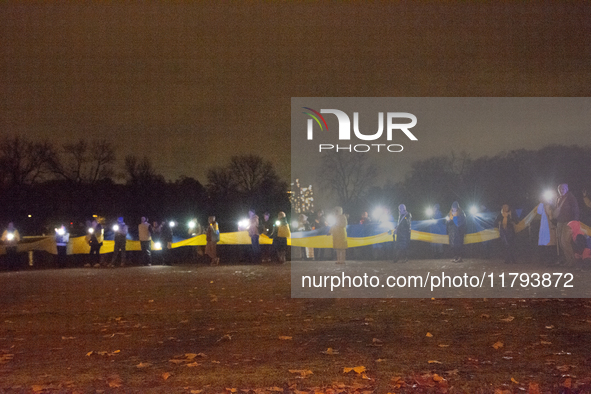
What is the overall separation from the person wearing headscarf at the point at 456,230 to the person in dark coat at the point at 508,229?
1127 millimetres

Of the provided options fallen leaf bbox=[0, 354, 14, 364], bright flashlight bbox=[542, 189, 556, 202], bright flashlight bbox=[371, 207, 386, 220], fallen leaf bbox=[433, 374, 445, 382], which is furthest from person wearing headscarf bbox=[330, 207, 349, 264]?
fallen leaf bbox=[433, 374, 445, 382]

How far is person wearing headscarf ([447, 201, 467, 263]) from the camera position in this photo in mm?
18344

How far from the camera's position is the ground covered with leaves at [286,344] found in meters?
5.71

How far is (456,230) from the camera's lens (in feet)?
61.4

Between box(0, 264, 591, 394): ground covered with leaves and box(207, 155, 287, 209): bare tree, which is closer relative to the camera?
box(0, 264, 591, 394): ground covered with leaves

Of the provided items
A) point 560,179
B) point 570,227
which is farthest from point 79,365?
point 560,179

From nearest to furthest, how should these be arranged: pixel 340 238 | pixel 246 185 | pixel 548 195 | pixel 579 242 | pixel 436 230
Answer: pixel 579 242 < pixel 548 195 < pixel 340 238 < pixel 436 230 < pixel 246 185

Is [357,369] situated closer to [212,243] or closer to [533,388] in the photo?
[533,388]

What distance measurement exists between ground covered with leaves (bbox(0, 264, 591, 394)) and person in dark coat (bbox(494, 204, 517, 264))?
704 cm

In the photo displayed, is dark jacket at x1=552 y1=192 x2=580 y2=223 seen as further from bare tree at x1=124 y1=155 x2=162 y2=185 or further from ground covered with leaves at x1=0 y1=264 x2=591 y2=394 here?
bare tree at x1=124 y1=155 x2=162 y2=185

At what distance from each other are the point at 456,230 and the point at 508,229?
170cm

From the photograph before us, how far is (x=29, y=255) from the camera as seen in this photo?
74.8ft

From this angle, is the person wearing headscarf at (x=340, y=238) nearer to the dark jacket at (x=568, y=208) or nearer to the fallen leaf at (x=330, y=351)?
the dark jacket at (x=568, y=208)

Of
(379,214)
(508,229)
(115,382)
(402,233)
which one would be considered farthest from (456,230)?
(115,382)
